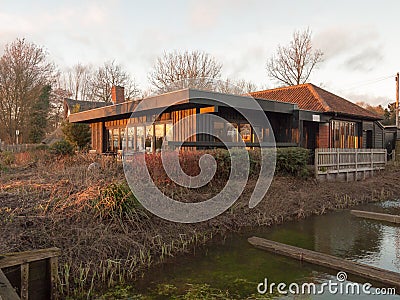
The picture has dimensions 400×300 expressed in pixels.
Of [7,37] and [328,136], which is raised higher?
[7,37]

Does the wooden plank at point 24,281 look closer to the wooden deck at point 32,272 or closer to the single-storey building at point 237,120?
the wooden deck at point 32,272

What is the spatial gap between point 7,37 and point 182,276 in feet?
84.2

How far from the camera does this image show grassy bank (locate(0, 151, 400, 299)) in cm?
531

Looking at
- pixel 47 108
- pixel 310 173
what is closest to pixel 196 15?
pixel 310 173

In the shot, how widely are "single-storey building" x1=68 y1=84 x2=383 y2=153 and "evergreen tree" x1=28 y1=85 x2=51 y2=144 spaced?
9012 mm

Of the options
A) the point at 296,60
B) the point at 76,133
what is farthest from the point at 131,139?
the point at 296,60

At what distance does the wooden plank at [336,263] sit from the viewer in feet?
15.6

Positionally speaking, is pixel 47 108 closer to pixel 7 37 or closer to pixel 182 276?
pixel 7 37

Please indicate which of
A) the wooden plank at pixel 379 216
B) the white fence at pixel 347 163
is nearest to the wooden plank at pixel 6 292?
the wooden plank at pixel 379 216

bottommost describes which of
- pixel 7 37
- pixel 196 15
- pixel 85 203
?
pixel 85 203

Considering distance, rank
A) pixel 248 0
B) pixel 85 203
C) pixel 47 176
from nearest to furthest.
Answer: pixel 85 203
pixel 47 176
pixel 248 0

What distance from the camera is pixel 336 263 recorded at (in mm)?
5438

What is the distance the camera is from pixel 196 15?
46.3 feet

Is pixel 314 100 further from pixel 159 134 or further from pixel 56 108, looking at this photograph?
pixel 56 108
